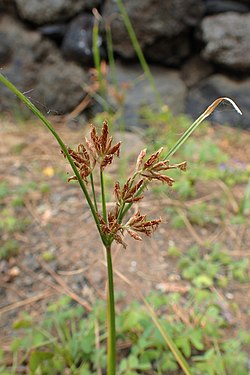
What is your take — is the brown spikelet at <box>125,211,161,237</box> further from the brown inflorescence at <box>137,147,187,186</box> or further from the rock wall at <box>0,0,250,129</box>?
the rock wall at <box>0,0,250,129</box>

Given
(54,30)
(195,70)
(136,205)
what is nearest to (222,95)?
(195,70)

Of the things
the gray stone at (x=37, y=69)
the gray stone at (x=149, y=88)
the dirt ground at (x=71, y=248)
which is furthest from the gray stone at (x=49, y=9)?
the dirt ground at (x=71, y=248)

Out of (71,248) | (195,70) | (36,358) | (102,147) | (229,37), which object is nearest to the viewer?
(102,147)

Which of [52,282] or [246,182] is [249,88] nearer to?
[246,182]

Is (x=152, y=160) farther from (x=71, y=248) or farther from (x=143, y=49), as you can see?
(x=143, y=49)

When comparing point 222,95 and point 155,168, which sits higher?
point 222,95

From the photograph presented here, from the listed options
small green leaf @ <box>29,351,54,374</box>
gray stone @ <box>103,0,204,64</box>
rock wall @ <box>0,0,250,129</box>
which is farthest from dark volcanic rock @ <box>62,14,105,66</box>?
small green leaf @ <box>29,351,54,374</box>

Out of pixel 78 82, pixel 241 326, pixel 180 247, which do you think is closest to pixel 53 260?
pixel 180 247
